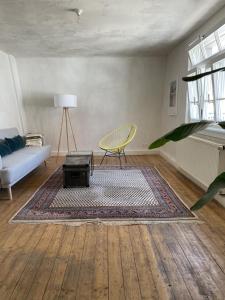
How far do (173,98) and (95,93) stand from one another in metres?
1.95

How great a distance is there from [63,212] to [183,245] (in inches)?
53.9

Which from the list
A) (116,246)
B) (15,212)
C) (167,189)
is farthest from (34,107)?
(116,246)

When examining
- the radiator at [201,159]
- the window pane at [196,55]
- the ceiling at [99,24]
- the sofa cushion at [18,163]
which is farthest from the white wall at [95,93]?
the radiator at [201,159]

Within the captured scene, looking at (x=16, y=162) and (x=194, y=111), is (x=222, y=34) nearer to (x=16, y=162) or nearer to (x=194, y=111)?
(x=194, y=111)

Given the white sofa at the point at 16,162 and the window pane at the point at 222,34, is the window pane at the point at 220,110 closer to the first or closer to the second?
the window pane at the point at 222,34

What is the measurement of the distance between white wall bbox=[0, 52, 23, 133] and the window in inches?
147

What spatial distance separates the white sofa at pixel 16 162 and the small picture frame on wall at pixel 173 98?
280 cm

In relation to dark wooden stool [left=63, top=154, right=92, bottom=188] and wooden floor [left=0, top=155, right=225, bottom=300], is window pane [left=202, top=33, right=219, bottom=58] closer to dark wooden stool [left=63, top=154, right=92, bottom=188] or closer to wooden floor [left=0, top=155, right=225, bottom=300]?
wooden floor [left=0, top=155, right=225, bottom=300]

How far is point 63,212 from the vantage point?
2598mm

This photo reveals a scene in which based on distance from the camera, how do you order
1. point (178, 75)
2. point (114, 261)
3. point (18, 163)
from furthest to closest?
1. point (178, 75)
2. point (18, 163)
3. point (114, 261)

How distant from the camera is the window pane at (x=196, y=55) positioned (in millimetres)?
3604

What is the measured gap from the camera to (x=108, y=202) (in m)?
2.86

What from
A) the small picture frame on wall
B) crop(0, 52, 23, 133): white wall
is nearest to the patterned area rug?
the small picture frame on wall

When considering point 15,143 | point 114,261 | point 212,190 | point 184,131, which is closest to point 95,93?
point 15,143
